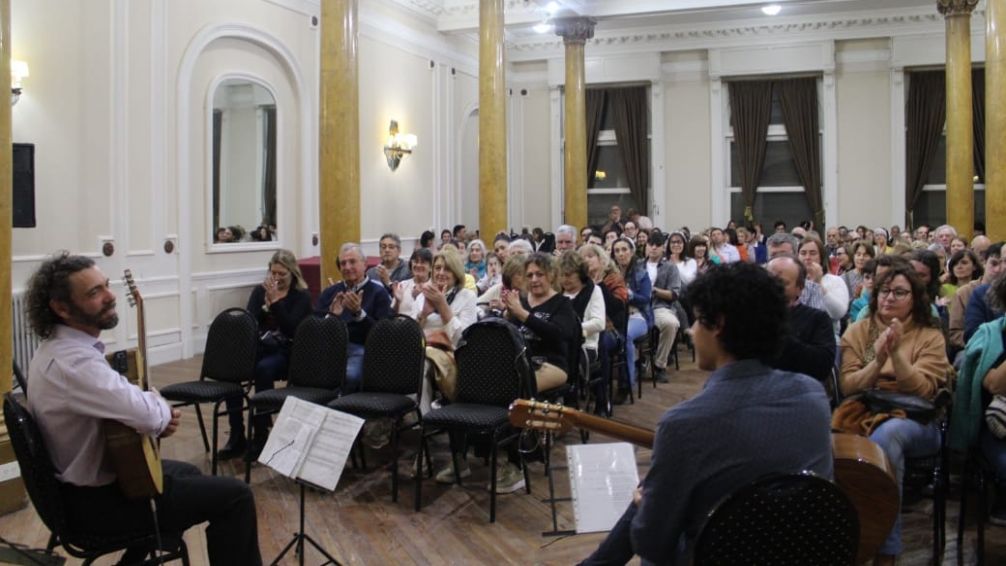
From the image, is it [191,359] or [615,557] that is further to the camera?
[191,359]

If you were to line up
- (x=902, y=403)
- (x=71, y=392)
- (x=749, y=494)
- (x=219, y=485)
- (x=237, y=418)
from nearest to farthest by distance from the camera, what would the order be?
(x=749, y=494)
(x=71, y=392)
(x=219, y=485)
(x=902, y=403)
(x=237, y=418)

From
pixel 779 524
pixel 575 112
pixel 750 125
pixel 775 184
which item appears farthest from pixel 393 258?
pixel 775 184

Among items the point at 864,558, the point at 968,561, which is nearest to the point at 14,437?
the point at 864,558

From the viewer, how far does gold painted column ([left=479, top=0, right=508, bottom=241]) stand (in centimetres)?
1005

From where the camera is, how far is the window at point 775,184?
14.2 meters

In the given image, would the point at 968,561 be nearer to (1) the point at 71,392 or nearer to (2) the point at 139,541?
(2) the point at 139,541

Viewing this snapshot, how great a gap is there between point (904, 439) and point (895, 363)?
11.4 inches

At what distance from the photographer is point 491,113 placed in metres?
10.1

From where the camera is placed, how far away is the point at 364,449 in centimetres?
505

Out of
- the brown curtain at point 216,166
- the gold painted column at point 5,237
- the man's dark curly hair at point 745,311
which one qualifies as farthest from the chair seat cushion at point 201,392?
the brown curtain at point 216,166

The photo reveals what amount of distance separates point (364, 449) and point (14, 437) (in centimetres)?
267

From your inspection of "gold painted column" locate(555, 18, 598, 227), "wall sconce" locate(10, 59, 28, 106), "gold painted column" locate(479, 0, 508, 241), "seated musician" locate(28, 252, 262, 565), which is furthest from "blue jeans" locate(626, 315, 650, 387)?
"gold painted column" locate(555, 18, 598, 227)

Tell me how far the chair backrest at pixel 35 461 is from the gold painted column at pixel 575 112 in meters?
10.8

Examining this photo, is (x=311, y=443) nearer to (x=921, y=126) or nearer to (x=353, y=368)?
(x=353, y=368)
